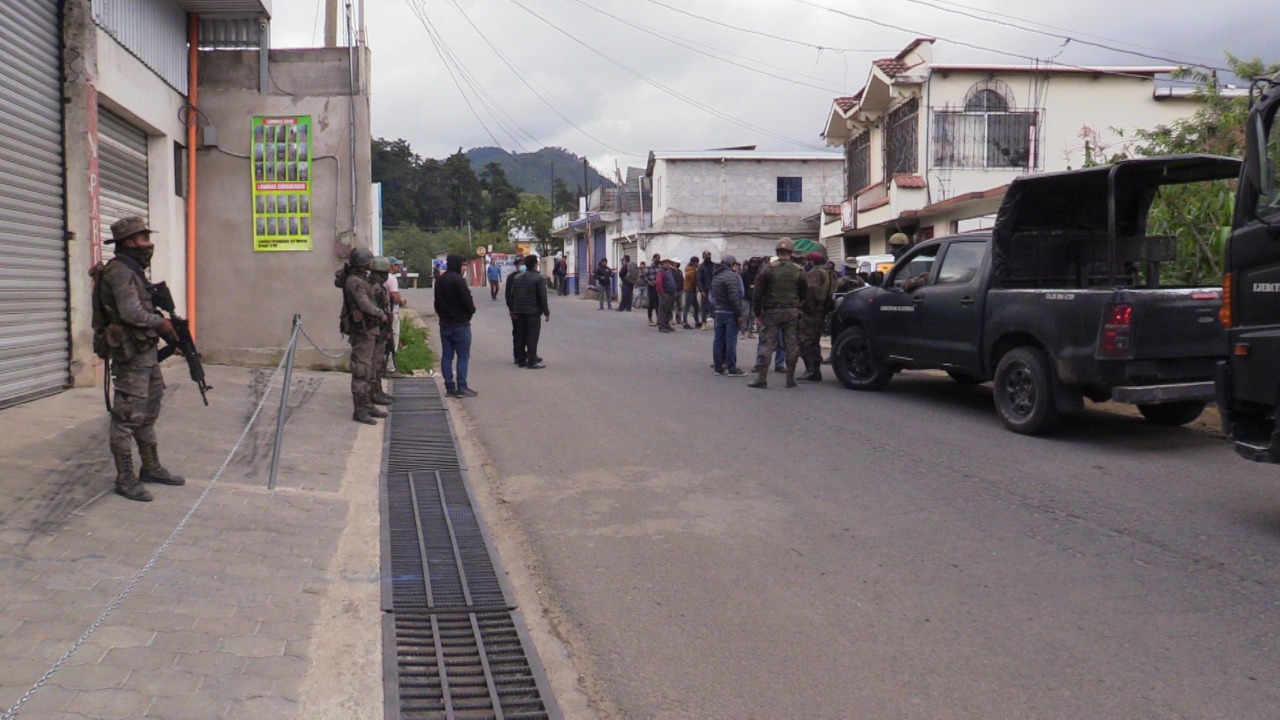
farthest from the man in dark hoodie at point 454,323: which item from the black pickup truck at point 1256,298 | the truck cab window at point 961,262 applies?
the black pickup truck at point 1256,298

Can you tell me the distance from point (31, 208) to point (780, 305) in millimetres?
Answer: 8114

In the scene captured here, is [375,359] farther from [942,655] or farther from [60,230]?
[942,655]

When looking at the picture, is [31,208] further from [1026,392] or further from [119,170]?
[1026,392]

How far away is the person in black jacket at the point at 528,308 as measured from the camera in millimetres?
15711

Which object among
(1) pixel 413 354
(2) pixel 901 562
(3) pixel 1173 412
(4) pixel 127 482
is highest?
(1) pixel 413 354

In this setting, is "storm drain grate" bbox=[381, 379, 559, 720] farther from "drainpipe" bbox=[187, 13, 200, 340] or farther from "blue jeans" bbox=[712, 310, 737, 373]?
"blue jeans" bbox=[712, 310, 737, 373]

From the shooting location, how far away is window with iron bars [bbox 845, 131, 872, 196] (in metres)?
30.2

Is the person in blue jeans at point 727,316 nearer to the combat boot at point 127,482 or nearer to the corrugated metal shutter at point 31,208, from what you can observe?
the corrugated metal shutter at point 31,208

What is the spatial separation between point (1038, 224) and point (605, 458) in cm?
502

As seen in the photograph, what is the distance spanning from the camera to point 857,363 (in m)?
13.0

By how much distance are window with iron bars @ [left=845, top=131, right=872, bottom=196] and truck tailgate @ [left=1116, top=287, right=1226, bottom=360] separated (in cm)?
2153

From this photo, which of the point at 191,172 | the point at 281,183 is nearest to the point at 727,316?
the point at 281,183

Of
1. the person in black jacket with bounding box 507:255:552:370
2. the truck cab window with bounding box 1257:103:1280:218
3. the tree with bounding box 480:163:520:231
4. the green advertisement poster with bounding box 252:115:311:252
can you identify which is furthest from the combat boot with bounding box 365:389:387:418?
the tree with bounding box 480:163:520:231

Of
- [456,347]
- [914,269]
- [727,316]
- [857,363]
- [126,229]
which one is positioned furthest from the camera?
[727,316]
